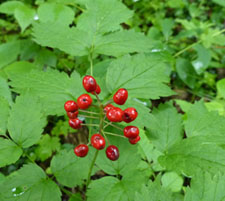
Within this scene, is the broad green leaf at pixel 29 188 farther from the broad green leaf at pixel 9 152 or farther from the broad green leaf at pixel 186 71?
the broad green leaf at pixel 186 71

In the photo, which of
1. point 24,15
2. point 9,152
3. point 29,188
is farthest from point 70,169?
point 24,15

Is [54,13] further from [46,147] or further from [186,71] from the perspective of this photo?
[186,71]

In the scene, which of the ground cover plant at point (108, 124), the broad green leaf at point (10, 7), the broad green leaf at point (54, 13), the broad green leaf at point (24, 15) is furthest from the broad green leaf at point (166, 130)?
the broad green leaf at point (10, 7)

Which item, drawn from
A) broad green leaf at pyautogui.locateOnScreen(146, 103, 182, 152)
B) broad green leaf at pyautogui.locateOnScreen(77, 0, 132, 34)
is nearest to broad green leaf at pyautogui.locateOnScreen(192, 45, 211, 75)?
broad green leaf at pyautogui.locateOnScreen(146, 103, 182, 152)

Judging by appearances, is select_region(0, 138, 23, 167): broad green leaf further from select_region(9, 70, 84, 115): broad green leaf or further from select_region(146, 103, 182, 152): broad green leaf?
select_region(146, 103, 182, 152): broad green leaf

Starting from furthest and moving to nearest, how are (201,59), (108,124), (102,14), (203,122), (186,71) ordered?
(186,71) → (201,59) → (102,14) → (203,122) → (108,124)

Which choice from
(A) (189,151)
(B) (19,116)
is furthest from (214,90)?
(B) (19,116)
